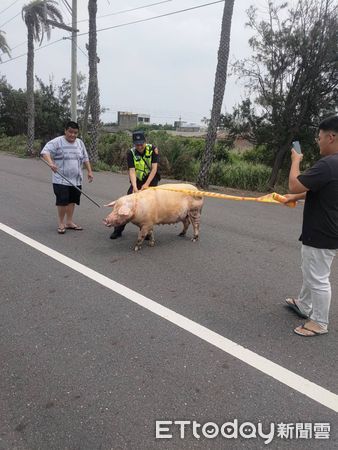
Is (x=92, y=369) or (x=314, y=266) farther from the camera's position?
(x=314, y=266)

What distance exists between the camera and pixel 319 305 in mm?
3387

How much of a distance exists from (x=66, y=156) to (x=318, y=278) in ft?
14.8

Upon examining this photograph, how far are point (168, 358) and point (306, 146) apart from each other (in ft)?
38.4

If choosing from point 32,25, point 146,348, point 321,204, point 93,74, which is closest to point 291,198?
point 321,204

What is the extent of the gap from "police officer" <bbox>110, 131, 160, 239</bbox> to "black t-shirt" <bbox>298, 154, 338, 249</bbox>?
3240 mm

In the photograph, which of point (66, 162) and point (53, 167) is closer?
point (53, 167)

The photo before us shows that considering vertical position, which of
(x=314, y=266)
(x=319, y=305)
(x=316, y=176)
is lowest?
(x=319, y=305)

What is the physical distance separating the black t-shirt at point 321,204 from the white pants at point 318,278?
0.27 ft

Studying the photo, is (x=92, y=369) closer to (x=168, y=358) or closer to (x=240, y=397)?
(x=168, y=358)

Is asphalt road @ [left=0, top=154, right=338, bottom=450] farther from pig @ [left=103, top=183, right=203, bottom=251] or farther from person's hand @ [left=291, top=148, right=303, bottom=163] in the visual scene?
person's hand @ [left=291, top=148, right=303, bottom=163]

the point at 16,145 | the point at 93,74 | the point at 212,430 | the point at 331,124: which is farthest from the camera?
the point at 16,145

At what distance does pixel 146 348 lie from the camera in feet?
10.5

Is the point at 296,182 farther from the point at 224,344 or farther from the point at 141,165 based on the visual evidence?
the point at 141,165

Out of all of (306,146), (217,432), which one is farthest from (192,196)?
(306,146)
